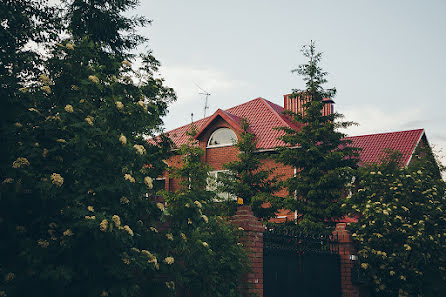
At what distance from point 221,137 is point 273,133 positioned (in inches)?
121

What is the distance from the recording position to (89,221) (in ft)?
14.6

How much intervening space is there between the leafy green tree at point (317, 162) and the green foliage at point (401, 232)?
2.78 metres

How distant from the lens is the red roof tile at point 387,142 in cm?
2712

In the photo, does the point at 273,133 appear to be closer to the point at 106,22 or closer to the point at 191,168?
the point at 191,168

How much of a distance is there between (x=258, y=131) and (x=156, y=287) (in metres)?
18.5

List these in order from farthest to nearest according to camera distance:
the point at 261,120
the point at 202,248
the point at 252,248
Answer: the point at 261,120, the point at 252,248, the point at 202,248

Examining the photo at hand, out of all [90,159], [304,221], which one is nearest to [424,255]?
[304,221]

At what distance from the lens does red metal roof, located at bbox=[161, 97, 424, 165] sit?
2313cm

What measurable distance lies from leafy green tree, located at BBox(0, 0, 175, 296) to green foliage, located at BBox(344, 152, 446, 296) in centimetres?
678

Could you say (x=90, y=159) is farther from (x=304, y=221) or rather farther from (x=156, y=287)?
(x=304, y=221)

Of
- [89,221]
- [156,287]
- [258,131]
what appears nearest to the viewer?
[89,221]

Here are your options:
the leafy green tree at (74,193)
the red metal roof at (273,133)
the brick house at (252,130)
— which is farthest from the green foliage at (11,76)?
the red metal roof at (273,133)

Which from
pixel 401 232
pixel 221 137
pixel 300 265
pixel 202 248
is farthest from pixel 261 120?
pixel 202 248

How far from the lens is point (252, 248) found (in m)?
7.85
